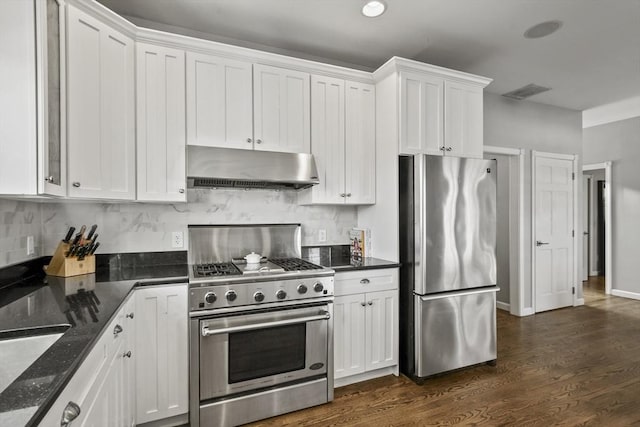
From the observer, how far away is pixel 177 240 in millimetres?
2617

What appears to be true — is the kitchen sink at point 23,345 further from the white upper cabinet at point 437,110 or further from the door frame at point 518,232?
the door frame at point 518,232

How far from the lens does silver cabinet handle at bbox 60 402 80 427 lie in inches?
34.7

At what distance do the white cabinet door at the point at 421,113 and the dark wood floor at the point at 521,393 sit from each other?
1887 millimetres

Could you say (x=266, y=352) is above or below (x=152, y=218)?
below

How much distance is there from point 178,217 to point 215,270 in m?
0.61

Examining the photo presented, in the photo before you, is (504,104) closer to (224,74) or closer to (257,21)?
(257,21)

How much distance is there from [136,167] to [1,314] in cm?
113

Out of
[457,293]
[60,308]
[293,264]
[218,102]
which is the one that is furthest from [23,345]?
[457,293]

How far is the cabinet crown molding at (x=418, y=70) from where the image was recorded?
2699 mm

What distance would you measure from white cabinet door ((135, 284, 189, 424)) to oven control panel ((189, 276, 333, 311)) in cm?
12

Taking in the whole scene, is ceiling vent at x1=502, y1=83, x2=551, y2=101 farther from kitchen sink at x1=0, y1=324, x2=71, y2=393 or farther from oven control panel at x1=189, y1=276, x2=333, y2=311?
kitchen sink at x1=0, y1=324, x2=71, y2=393

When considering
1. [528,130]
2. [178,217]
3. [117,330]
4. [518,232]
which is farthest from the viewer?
[528,130]

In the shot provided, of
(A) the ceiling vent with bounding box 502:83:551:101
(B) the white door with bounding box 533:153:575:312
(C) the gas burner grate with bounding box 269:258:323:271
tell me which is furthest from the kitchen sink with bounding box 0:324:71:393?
(B) the white door with bounding box 533:153:575:312

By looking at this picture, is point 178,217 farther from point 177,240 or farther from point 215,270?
point 215,270
